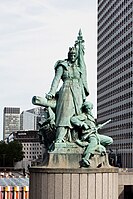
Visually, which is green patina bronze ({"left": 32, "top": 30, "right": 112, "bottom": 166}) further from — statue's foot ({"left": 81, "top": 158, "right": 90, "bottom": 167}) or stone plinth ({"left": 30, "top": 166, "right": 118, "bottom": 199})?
stone plinth ({"left": 30, "top": 166, "right": 118, "bottom": 199})

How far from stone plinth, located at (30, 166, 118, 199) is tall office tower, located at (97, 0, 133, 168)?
235ft

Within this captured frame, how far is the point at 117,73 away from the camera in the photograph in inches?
3873

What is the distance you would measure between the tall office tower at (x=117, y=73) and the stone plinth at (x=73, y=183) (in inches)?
2822

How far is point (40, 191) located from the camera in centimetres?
1411

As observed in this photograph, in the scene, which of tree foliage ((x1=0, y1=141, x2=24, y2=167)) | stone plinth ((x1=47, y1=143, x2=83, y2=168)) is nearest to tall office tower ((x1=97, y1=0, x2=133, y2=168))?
tree foliage ((x1=0, y1=141, x2=24, y2=167))

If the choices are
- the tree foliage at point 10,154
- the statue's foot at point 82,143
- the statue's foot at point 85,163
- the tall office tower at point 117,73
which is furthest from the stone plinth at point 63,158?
the tree foliage at point 10,154

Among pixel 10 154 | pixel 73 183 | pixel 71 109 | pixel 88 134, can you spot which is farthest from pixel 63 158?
pixel 10 154

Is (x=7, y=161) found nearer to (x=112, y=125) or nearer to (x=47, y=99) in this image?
(x=112, y=125)

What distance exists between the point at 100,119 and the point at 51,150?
104 meters

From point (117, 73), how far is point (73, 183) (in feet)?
281

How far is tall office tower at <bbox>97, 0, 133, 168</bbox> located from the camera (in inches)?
3477

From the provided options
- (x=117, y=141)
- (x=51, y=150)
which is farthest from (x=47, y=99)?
(x=117, y=141)

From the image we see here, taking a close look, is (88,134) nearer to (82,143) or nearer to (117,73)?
(82,143)

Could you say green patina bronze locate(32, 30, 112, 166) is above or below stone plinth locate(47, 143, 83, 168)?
above
